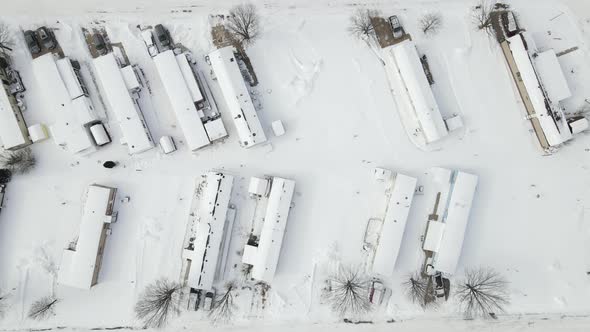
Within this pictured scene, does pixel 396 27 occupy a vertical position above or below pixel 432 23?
above

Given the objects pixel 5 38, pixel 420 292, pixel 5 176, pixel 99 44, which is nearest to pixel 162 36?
pixel 99 44

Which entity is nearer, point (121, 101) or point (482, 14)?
point (121, 101)

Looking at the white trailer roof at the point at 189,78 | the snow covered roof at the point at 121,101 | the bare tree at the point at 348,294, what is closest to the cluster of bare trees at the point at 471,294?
the bare tree at the point at 348,294

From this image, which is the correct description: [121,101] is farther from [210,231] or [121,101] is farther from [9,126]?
[210,231]

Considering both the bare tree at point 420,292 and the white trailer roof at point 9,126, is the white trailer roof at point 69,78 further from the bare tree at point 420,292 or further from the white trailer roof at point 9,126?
the bare tree at point 420,292

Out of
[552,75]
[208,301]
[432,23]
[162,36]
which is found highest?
[162,36]

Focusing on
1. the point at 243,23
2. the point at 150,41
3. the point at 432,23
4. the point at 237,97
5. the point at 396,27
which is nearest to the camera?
the point at 237,97
